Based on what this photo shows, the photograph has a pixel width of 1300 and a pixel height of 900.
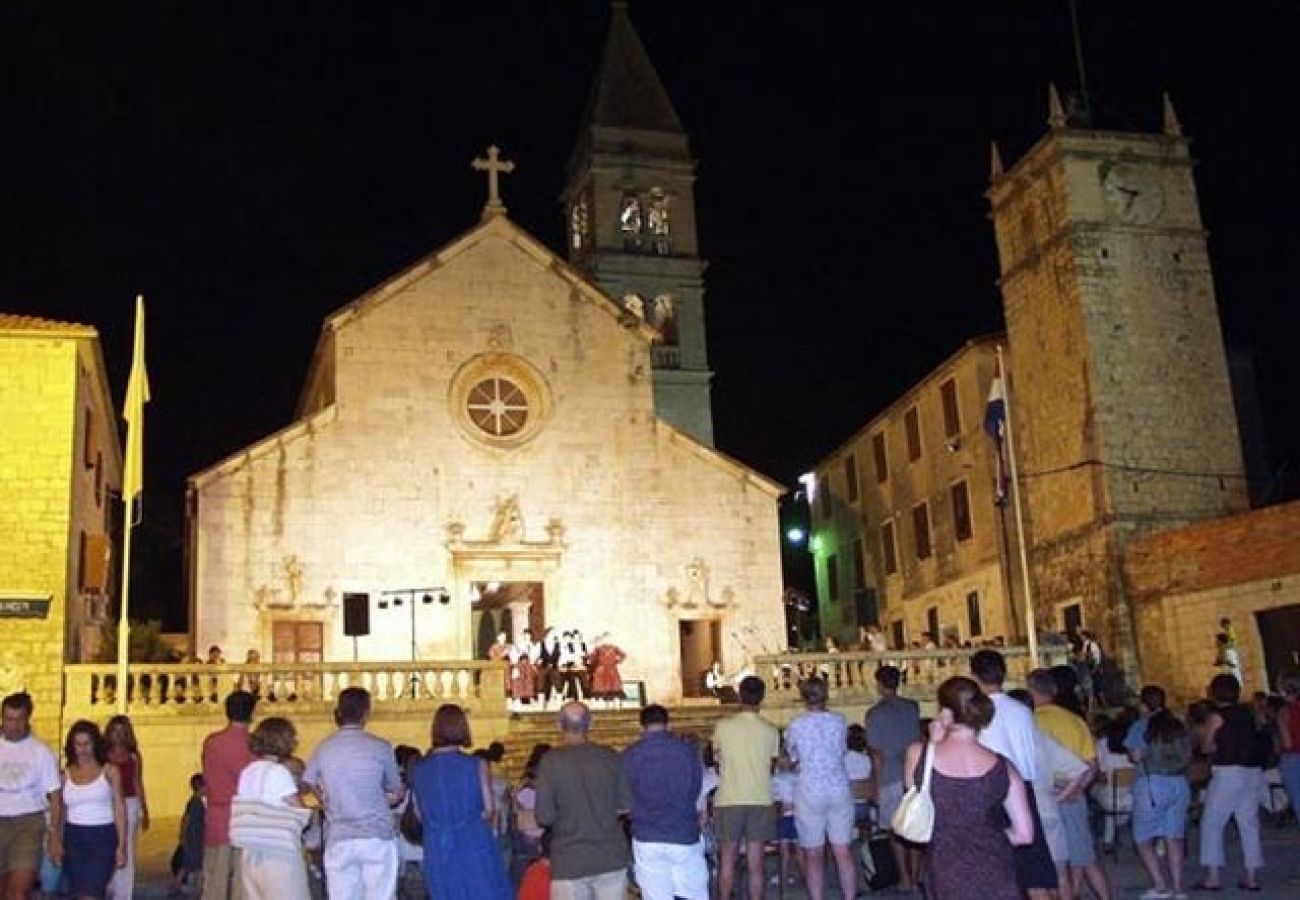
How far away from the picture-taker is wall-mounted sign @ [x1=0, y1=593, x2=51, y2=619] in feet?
63.3

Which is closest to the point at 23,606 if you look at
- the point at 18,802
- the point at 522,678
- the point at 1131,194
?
the point at 522,678

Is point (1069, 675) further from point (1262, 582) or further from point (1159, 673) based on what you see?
point (1159, 673)

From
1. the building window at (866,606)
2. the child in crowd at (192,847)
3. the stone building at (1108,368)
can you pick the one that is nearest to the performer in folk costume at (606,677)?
the stone building at (1108,368)

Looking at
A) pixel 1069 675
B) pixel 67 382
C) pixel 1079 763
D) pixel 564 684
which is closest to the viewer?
pixel 1079 763

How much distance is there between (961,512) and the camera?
112 ft

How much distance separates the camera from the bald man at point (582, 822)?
7418 millimetres

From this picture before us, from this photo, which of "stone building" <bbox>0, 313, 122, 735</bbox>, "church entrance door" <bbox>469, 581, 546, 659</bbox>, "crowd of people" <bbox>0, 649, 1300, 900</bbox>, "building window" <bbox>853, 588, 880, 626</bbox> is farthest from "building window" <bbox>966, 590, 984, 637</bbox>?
"crowd of people" <bbox>0, 649, 1300, 900</bbox>

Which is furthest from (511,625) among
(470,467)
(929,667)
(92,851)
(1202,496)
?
(92,851)

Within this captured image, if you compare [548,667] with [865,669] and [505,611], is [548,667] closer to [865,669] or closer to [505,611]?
[505,611]

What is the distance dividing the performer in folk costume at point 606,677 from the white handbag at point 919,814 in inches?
706

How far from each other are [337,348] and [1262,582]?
58.1 ft

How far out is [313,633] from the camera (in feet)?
80.4

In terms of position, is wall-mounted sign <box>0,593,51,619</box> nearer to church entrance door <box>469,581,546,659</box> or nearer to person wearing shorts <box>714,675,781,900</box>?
church entrance door <box>469,581,546,659</box>

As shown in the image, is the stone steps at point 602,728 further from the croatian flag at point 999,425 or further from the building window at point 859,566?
the building window at point 859,566
